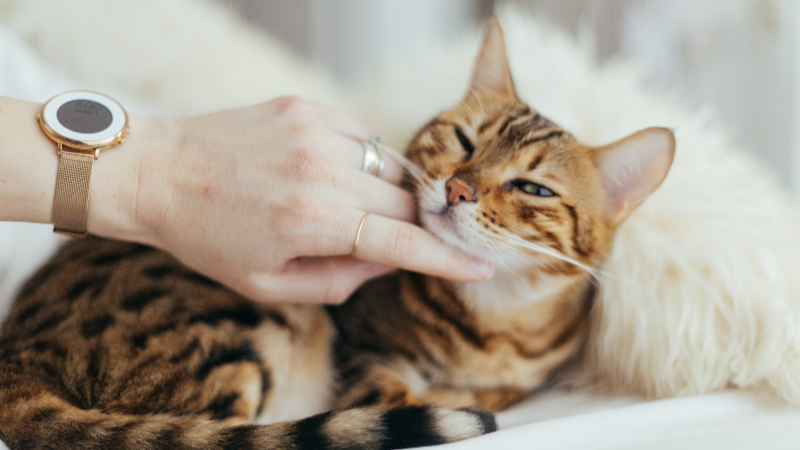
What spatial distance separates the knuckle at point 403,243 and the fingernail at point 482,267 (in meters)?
0.10

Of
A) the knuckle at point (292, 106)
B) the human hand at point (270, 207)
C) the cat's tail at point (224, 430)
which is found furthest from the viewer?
the knuckle at point (292, 106)

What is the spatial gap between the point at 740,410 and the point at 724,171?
1.40ft

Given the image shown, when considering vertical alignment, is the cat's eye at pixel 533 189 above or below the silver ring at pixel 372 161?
below

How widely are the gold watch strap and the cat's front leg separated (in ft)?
1.67

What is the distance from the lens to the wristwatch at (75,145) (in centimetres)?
73

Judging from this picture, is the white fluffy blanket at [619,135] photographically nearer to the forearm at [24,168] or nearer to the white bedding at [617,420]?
the white bedding at [617,420]

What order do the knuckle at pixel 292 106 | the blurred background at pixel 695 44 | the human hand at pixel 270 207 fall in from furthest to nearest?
1. the blurred background at pixel 695 44
2. the knuckle at pixel 292 106
3. the human hand at pixel 270 207

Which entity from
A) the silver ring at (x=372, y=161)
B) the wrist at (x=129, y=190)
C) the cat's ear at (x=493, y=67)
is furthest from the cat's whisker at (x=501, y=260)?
the wrist at (x=129, y=190)

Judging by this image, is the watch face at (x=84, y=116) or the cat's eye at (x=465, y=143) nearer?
the watch face at (x=84, y=116)

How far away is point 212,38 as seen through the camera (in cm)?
125

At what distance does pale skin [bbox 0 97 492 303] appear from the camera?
708 mm

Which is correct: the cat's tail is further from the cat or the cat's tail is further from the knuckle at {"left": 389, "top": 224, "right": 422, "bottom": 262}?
the knuckle at {"left": 389, "top": 224, "right": 422, "bottom": 262}

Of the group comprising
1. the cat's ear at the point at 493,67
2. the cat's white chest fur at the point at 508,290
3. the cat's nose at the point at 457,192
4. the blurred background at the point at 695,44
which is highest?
the blurred background at the point at 695,44

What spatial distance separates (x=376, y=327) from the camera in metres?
1.01
